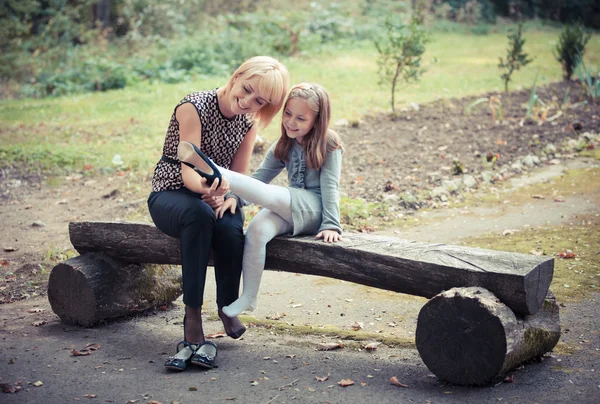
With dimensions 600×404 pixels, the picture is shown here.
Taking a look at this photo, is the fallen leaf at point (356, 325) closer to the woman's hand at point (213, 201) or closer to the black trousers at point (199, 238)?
the black trousers at point (199, 238)

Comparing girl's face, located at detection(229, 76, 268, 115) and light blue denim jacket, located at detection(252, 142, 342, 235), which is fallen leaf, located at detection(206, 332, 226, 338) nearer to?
light blue denim jacket, located at detection(252, 142, 342, 235)

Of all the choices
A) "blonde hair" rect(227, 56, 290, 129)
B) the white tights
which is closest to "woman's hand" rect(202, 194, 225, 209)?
the white tights

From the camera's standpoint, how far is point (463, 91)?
37.7 ft

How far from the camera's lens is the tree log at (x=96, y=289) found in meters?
4.23

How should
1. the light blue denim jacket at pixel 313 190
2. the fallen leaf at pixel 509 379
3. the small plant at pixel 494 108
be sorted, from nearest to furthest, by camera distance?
the fallen leaf at pixel 509 379
the light blue denim jacket at pixel 313 190
the small plant at pixel 494 108

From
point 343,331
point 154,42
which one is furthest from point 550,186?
point 154,42

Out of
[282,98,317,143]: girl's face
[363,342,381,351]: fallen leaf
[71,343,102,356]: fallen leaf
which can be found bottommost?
[71,343,102,356]: fallen leaf

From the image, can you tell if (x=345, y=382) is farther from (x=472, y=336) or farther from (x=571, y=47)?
(x=571, y=47)

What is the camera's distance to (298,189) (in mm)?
3908

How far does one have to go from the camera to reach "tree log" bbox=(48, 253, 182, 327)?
13.9ft

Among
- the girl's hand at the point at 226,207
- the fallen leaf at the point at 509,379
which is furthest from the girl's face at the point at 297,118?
the fallen leaf at the point at 509,379

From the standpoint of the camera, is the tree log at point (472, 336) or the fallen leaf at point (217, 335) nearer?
the tree log at point (472, 336)

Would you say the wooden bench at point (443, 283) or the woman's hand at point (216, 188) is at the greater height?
the woman's hand at point (216, 188)

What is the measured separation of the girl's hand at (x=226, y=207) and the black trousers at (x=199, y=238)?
2 cm
